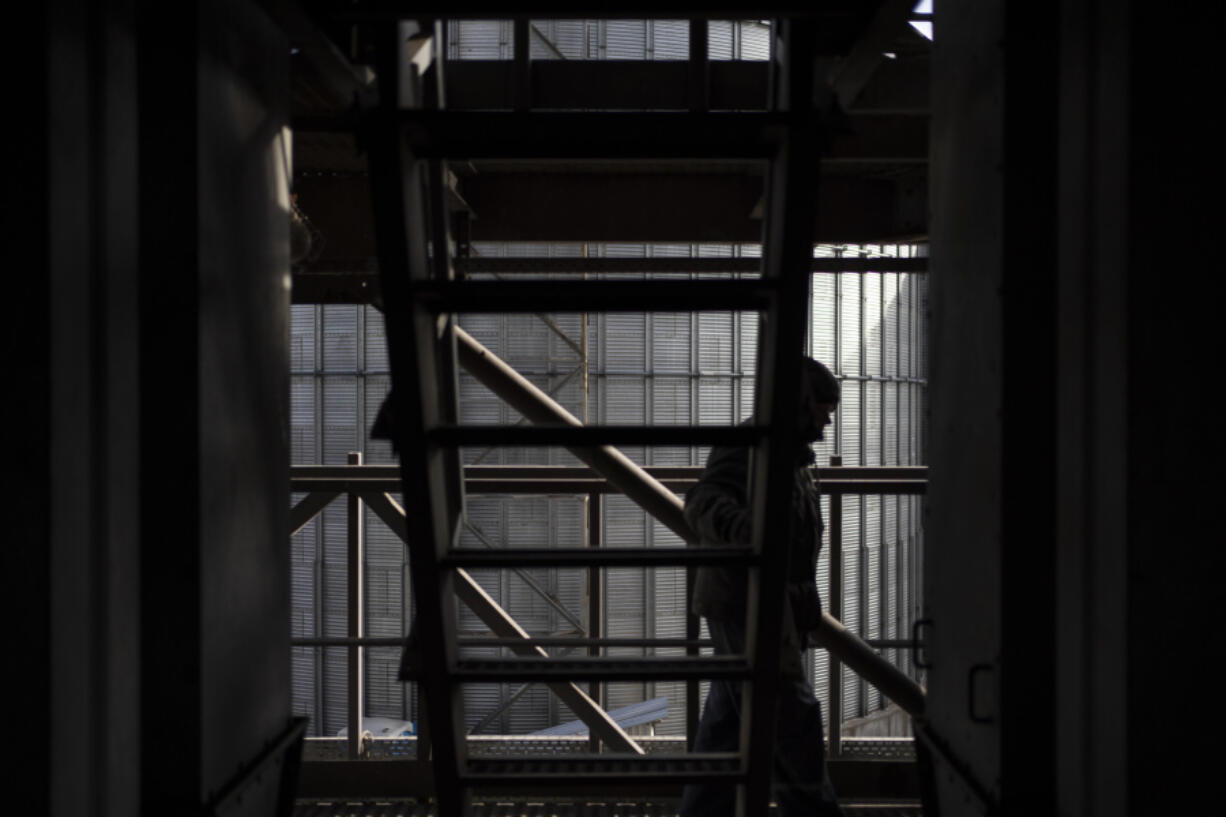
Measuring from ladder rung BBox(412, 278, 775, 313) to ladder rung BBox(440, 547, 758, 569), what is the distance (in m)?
0.62

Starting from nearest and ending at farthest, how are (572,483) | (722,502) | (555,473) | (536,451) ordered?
(722,502) < (572,483) < (555,473) < (536,451)

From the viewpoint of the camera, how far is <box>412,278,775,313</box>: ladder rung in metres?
2.14

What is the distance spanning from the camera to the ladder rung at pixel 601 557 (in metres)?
2.30

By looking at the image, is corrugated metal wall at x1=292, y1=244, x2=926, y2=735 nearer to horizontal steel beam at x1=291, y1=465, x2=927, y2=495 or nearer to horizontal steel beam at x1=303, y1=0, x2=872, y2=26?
horizontal steel beam at x1=291, y1=465, x2=927, y2=495

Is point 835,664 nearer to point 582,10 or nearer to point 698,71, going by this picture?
point 698,71

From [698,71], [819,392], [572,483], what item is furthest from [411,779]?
[698,71]

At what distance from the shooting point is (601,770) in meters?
2.50

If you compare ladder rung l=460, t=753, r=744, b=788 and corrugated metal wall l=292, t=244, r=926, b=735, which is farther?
corrugated metal wall l=292, t=244, r=926, b=735

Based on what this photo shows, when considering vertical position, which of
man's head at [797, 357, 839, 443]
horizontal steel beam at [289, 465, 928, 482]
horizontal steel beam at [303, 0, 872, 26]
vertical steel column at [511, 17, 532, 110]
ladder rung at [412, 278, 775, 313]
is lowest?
horizontal steel beam at [289, 465, 928, 482]

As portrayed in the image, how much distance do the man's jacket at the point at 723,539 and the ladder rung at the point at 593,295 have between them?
843 mm

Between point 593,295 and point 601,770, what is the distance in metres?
1.32

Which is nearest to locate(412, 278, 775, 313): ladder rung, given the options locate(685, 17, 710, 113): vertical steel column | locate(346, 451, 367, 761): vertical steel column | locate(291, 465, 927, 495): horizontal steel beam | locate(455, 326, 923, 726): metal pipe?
locate(685, 17, 710, 113): vertical steel column

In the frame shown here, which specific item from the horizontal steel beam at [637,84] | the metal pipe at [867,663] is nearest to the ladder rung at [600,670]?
the metal pipe at [867,663]

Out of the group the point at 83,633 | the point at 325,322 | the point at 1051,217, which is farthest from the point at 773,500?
the point at 325,322
